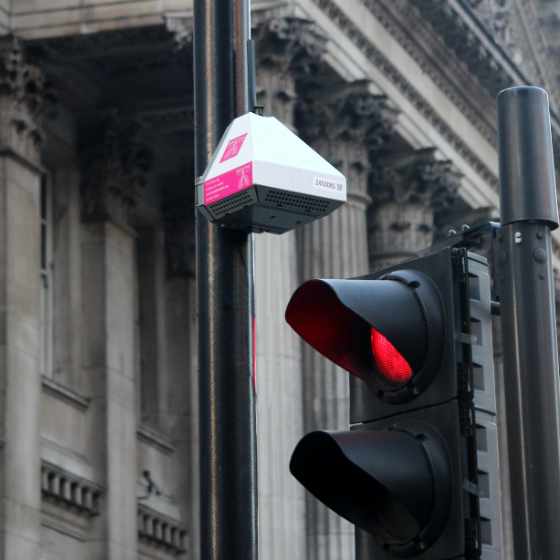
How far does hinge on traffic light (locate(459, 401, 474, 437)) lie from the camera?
429 centimetres

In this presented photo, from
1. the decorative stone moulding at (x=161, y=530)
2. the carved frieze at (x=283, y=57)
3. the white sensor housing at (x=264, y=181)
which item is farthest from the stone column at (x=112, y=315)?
the white sensor housing at (x=264, y=181)

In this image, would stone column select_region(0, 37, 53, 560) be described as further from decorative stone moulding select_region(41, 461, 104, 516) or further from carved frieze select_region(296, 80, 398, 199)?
carved frieze select_region(296, 80, 398, 199)

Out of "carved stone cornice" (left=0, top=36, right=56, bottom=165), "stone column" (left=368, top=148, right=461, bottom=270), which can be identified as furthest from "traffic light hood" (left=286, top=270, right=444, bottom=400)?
"stone column" (left=368, top=148, right=461, bottom=270)

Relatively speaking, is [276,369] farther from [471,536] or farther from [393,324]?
[471,536]

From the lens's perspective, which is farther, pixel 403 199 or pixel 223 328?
pixel 403 199

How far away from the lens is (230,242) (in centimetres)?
573

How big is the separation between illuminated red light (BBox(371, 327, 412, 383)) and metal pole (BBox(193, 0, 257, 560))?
2.98 feet

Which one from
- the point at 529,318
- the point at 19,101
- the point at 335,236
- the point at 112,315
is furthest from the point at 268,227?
the point at 112,315

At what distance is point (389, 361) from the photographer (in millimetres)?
4637

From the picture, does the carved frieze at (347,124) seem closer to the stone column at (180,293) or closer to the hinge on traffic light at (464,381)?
the stone column at (180,293)

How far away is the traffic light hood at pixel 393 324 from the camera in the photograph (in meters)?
4.43

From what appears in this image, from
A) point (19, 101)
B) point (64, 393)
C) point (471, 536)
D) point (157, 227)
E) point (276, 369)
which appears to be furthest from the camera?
point (157, 227)

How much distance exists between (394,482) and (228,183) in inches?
65.3

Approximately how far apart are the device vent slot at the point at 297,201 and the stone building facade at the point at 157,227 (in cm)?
1346
